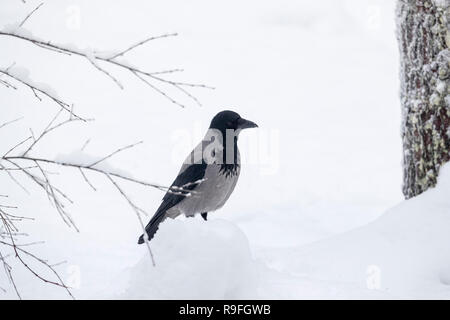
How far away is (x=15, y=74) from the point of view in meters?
1.95

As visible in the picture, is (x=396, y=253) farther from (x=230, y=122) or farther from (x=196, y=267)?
(x=196, y=267)

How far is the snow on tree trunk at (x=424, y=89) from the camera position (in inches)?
141

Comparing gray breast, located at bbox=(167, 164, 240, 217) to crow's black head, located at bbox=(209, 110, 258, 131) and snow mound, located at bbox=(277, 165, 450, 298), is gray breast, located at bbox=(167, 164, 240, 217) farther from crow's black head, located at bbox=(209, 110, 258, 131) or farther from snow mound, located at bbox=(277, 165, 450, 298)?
snow mound, located at bbox=(277, 165, 450, 298)

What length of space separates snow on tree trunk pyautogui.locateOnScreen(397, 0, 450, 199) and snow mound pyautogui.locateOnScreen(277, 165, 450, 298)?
16 centimetres

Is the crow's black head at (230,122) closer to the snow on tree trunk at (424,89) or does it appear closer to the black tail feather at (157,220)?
the black tail feather at (157,220)

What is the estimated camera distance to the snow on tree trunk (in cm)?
359

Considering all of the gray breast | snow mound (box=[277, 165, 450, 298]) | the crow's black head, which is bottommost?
snow mound (box=[277, 165, 450, 298])

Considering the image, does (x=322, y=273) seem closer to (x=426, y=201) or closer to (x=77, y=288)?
(x=426, y=201)

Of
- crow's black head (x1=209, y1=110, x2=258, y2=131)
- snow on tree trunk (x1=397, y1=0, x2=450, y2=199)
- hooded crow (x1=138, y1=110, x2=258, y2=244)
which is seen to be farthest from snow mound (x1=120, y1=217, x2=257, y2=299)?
snow on tree trunk (x1=397, y1=0, x2=450, y2=199)

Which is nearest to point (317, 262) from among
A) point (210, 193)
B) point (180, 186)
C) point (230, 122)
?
point (210, 193)

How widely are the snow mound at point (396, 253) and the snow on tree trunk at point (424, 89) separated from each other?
16 cm

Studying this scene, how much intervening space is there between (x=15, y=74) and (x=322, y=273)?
7.49 ft

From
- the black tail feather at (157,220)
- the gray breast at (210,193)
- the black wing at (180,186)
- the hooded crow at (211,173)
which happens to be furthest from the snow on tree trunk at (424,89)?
the black tail feather at (157,220)
